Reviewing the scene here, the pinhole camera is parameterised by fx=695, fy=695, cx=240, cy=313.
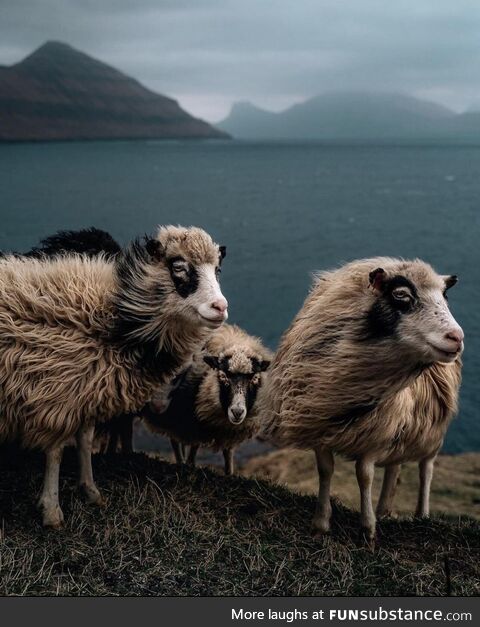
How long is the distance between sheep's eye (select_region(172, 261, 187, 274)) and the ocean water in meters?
14.9

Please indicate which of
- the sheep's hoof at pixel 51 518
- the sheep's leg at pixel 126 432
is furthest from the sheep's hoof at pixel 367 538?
the sheep's leg at pixel 126 432

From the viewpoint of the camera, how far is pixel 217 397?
729cm

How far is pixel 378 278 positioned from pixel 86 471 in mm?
2938

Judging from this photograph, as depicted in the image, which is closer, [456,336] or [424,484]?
[456,336]

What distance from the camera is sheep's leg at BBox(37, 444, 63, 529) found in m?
5.42

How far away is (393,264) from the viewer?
518cm

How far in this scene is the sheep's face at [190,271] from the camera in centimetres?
516

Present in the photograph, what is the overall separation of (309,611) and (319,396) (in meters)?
1.68

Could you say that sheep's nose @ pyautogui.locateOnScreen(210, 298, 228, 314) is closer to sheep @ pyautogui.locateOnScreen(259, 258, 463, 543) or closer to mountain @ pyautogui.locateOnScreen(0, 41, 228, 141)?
sheep @ pyautogui.locateOnScreen(259, 258, 463, 543)

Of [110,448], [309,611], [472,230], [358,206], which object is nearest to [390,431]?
[309,611]

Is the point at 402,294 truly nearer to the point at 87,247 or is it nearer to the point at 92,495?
the point at 92,495

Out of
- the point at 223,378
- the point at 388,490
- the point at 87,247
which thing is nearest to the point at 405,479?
the point at 388,490

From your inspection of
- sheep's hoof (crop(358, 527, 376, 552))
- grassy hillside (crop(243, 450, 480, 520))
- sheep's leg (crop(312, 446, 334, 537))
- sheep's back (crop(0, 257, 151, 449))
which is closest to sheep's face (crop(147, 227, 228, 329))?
sheep's back (crop(0, 257, 151, 449))

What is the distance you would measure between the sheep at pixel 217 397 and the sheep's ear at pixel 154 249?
1771 millimetres
